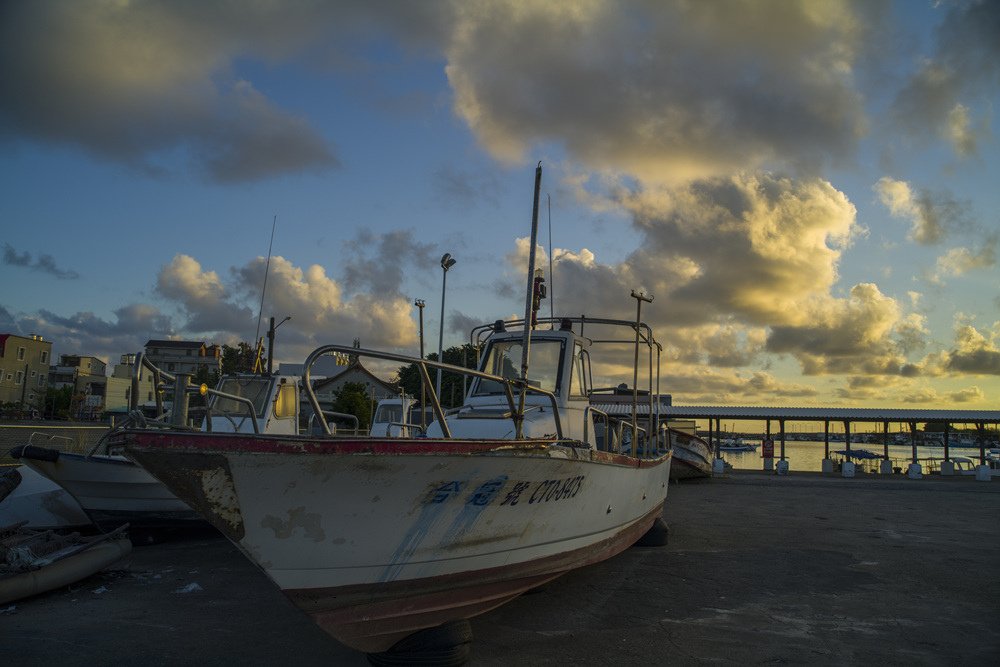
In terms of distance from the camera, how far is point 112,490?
9219mm

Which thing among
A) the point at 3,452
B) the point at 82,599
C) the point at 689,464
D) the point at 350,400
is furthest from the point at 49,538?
the point at 350,400

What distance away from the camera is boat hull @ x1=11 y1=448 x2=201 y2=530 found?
8.85 meters

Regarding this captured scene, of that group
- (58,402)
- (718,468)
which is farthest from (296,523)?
(58,402)

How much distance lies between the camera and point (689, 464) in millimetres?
22453

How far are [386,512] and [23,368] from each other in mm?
69381

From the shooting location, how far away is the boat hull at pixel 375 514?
400 cm

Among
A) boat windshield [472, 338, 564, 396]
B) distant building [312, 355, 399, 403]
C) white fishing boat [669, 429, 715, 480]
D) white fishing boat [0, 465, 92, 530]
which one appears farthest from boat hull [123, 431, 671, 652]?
distant building [312, 355, 399, 403]

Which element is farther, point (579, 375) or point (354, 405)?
point (354, 405)

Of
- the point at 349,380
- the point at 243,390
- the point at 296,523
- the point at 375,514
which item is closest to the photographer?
the point at 296,523

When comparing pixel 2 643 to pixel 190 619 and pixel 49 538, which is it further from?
pixel 49 538

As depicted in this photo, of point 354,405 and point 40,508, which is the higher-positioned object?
point 354,405

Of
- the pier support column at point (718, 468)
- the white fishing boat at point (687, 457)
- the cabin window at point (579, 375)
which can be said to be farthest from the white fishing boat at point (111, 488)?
the pier support column at point (718, 468)

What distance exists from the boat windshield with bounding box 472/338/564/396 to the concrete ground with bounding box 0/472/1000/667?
2.28 m

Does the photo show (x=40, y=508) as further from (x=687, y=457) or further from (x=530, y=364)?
(x=687, y=457)
